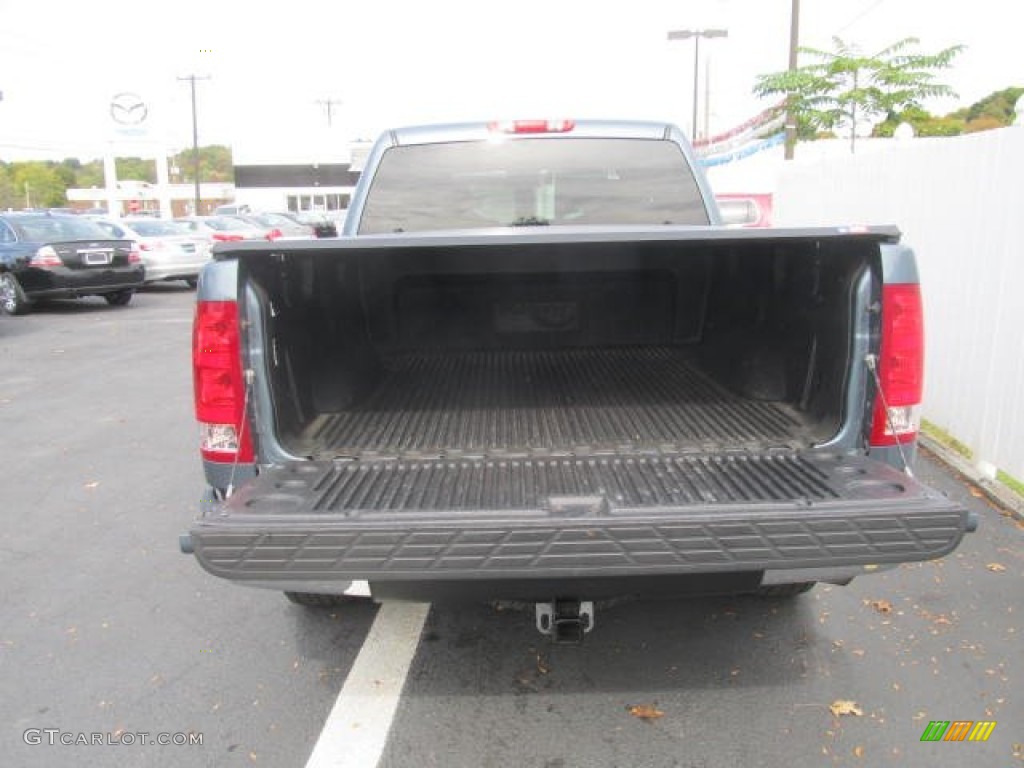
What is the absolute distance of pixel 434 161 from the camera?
448cm

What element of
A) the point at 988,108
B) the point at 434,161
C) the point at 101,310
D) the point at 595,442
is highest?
the point at 988,108

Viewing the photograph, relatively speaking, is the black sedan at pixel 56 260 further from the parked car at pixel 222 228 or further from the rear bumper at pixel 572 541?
the rear bumper at pixel 572 541

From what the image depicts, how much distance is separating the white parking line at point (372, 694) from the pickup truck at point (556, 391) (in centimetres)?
34

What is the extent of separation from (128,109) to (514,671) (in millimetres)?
41782

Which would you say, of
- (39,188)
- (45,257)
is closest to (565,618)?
(45,257)

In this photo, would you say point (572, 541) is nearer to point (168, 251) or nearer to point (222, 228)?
point (168, 251)

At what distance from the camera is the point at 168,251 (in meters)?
17.6

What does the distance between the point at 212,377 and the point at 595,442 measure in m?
1.46

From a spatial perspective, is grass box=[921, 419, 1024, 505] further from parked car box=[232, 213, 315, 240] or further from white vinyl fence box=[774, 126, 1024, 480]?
parked car box=[232, 213, 315, 240]

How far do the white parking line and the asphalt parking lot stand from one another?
0.04 m

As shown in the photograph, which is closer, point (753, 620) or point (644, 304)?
point (753, 620)

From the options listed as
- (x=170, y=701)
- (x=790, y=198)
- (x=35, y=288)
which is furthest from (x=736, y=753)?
(x=35, y=288)

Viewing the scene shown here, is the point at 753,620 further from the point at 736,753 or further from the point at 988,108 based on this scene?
the point at 988,108

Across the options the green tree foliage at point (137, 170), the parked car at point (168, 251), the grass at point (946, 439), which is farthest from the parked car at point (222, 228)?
the green tree foliage at point (137, 170)
